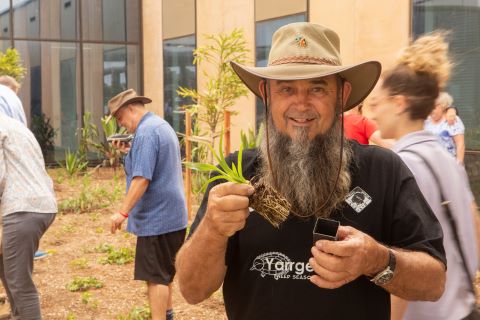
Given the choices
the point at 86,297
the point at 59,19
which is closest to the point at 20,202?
the point at 86,297

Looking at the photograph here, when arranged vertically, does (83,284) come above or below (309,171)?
below

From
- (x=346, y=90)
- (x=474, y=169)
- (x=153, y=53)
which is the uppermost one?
(x=153, y=53)

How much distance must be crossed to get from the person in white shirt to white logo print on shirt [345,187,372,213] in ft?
8.21

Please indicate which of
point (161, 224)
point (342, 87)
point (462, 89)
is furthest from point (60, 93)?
point (342, 87)

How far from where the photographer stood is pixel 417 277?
5.58ft

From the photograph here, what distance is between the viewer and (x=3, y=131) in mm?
3646

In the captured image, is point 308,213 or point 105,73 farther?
point 105,73

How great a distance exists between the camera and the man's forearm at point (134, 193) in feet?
13.6

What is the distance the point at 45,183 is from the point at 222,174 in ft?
7.53

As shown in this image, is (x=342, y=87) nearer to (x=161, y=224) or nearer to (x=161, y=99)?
(x=161, y=224)

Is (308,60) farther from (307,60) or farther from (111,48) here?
(111,48)

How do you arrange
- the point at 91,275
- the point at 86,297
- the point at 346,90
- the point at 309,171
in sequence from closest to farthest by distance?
the point at 309,171 → the point at 346,90 → the point at 86,297 → the point at 91,275

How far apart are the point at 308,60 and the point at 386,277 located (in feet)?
2.38

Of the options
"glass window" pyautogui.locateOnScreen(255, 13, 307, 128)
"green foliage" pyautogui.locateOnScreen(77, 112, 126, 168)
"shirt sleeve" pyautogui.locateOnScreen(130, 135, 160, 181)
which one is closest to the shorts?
"shirt sleeve" pyautogui.locateOnScreen(130, 135, 160, 181)
